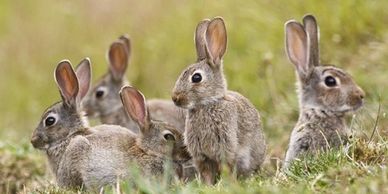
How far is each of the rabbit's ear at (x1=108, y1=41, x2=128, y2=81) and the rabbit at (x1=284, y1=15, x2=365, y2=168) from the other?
244 centimetres

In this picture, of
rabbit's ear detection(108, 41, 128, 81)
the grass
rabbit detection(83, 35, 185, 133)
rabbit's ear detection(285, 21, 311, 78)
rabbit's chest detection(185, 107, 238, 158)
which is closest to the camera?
the grass

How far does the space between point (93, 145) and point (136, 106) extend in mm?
451

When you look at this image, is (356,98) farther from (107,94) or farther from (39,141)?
(107,94)

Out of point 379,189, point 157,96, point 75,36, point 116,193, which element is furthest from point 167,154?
point 75,36

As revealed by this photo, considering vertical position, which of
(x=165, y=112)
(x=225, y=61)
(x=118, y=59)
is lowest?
(x=165, y=112)

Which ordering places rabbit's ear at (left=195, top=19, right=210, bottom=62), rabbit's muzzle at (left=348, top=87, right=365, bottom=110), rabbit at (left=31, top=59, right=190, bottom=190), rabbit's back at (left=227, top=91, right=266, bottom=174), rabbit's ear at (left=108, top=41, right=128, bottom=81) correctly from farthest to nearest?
rabbit's ear at (left=108, top=41, right=128, bottom=81) < rabbit's muzzle at (left=348, top=87, right=365, bottom=110) < rabbit's ear at (left=195, top=19, right=210, bottom=62) < rabbit at (left=31, top=59, right=190, bottom=190) < rabbit's back at (left=227, top=91, right=266, bottom=174)

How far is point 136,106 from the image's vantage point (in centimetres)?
778

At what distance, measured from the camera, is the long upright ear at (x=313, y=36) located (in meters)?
8.54

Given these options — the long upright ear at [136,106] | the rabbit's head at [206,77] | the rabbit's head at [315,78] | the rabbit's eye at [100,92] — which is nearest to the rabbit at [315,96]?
the rabbit's head at [315,78]

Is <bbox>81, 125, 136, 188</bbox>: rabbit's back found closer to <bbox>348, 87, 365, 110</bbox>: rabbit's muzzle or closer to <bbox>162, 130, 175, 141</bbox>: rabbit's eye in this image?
<bbox>162, 130, 175, 141</bbox>: rabbit's eye

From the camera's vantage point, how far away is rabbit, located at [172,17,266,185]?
7383 mm

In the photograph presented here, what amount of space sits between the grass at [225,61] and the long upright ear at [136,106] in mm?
857

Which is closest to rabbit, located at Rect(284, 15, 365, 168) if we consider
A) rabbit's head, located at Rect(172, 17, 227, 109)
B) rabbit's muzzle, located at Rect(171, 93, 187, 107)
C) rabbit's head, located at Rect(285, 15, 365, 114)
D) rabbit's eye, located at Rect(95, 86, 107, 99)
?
rabbit's head, located at Rect(285, 15, 365, 114)

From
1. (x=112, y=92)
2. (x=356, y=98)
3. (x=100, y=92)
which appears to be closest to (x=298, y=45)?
(x=356, y=98)
